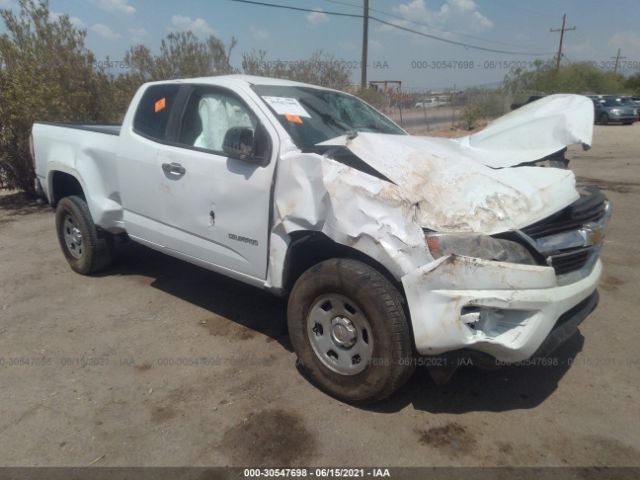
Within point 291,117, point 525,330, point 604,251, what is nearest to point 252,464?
point 525,330

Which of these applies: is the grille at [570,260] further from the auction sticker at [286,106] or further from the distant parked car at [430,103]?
the distant parked car at [430,103]

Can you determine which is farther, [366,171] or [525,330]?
[366,171]

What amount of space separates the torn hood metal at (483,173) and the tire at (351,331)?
19.1 inches

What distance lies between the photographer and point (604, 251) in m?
5.65

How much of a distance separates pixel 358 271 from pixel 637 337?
2.43 metres

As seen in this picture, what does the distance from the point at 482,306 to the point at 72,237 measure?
14.6 ft

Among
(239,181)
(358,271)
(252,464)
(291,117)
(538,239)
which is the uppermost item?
(291,117)

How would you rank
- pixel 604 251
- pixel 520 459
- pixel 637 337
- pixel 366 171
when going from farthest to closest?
pixel 604 251, pixel 637 337, pixel 366 171, pixel 520 459

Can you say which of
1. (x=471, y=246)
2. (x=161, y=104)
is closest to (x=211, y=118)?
(x=161, y=104)

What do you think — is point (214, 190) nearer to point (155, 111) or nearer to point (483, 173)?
point (155, 111)

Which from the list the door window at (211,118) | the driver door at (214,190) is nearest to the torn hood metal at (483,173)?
the driver door at (214,190)

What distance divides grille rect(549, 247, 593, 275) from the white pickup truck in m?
0.01

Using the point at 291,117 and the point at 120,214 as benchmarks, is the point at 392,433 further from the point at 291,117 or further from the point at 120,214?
the point at 120,214

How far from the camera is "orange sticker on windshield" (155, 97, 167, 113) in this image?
4246 mm
